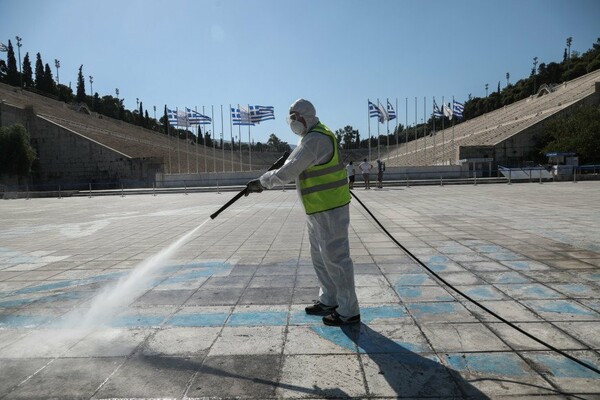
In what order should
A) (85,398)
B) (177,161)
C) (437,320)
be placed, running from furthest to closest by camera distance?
(177,161) → (437,320) → (85,398)

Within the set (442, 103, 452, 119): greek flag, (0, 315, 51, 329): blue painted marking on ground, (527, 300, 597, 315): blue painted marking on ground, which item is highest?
(442, 103, 452, 119): greek flag

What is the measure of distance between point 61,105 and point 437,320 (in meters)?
74.2

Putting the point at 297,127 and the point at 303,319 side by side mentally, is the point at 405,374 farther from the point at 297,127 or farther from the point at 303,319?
the point at 297,127

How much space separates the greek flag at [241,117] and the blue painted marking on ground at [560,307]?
Answer: 37.8 meters

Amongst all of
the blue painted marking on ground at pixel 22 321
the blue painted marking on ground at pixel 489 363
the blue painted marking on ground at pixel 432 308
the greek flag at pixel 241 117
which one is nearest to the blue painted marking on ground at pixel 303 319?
the blue painted marking on ground at pixel 432 308

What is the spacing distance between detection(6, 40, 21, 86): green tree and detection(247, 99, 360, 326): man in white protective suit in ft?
281

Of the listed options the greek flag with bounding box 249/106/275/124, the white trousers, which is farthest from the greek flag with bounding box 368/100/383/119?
the white trousers

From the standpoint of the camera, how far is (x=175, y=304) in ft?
13.5

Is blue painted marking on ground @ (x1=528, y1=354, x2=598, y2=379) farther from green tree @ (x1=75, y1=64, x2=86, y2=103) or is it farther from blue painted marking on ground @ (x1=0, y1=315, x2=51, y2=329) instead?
green tree @ (x1=75, y1=64, x2=86, y2=103)

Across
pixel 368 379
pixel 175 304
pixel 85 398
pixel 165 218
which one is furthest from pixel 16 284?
pixel 165 218

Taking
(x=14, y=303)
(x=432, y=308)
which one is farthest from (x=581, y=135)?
(x=14, y=303)

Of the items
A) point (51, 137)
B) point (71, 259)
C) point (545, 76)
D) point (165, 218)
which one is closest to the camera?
point (71, 259)

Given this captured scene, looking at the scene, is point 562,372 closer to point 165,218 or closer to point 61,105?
point 165,218

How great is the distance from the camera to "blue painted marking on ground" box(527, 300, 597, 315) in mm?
3500
